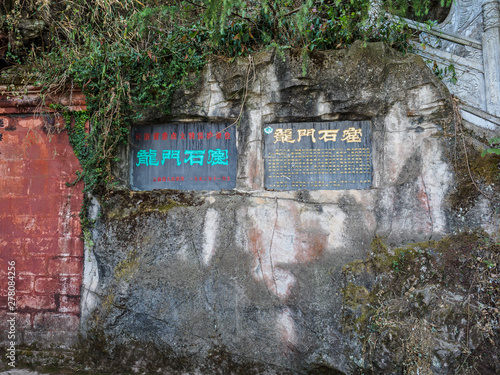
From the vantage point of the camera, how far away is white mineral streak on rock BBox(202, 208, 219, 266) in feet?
12.9

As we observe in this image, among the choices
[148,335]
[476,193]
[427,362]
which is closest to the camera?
[427,362]

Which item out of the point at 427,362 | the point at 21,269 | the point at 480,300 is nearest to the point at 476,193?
the point at 480,300

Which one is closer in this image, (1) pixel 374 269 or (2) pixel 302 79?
(1) pixel 374 269

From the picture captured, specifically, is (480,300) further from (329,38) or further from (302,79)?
(329,38)

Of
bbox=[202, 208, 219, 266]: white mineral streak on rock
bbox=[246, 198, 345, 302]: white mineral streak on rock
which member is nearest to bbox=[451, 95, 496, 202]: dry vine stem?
bbox=[246, 198, 345, 302]: white mineral streak on rock

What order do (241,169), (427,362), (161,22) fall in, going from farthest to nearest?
(161,22) → (241,169) → (427,362)

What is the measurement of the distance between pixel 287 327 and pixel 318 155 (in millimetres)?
1986

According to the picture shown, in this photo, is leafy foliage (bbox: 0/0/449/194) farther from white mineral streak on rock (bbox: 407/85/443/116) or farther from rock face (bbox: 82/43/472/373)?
white mineral streak on rock (bbox: 407/85/443/116)

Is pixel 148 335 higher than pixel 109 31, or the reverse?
pixel 109 31

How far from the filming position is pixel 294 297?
12.3ft

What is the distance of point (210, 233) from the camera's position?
3.95 m

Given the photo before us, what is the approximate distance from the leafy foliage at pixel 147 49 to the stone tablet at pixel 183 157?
29 centimetres

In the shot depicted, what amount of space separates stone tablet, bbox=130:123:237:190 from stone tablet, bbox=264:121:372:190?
1.65 feet

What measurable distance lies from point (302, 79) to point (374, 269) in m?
2.26
